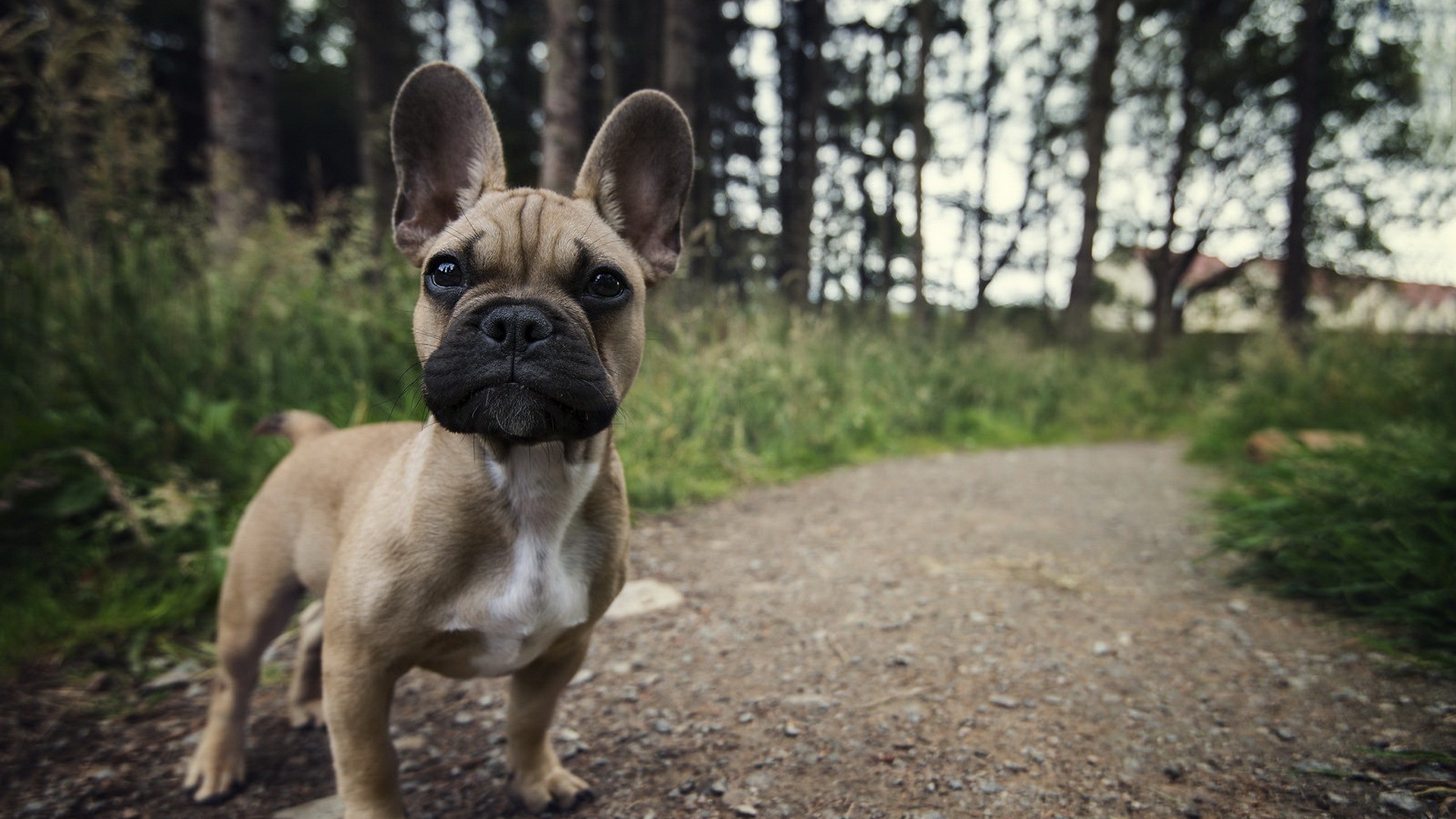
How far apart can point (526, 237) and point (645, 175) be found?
1.87 feet

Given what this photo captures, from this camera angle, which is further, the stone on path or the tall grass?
the stone on path

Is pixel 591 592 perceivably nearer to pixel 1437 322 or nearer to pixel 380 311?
pixel 380 311

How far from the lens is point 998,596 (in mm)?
3807

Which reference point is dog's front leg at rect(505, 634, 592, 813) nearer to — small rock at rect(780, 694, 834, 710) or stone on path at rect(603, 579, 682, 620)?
small rock at rect(780, 694, 834, 710)

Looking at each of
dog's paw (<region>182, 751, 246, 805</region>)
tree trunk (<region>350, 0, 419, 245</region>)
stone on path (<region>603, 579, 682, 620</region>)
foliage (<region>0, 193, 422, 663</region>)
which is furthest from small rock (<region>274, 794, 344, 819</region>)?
tree trunk (<region>350, 0, 419, 245</region>)

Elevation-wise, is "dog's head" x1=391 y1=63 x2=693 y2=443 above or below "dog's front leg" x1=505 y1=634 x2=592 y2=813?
above

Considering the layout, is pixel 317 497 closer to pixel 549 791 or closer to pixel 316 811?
pixel 316 811

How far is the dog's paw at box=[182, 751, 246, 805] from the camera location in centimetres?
230

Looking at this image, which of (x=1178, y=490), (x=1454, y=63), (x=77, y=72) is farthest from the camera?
(x=1454, y=63)

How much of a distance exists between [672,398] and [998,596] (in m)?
3.19

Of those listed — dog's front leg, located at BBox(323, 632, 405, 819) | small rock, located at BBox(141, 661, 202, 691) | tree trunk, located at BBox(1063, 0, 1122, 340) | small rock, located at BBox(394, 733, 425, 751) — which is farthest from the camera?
tree trunk, located at BBox(1063, 0, 1122, 340)

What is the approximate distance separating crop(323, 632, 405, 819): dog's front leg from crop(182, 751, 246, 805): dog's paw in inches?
30.9

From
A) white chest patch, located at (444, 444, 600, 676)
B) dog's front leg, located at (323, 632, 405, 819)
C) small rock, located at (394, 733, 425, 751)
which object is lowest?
small rock, located at (394, 733, 425, 751)

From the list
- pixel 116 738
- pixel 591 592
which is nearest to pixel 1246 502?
pixel 591 592
